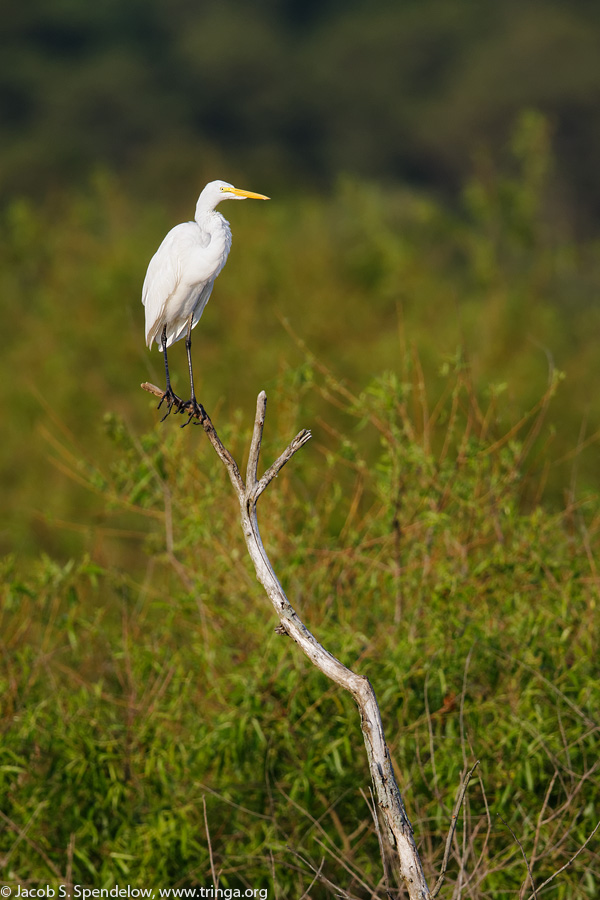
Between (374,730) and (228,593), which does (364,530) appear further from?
(374,730)

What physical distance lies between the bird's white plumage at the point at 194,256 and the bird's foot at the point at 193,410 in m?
0.33

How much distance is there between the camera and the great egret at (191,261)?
11.2 ft

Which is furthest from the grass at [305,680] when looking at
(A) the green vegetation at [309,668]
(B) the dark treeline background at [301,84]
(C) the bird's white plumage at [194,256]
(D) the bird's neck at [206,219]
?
(B) the dark treeline background at [301,84]

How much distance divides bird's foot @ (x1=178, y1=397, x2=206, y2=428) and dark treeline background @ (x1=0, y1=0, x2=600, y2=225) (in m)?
21.7

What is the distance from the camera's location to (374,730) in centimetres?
266

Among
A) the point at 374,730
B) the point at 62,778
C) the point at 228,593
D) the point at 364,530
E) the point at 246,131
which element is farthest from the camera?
the point at 246,131

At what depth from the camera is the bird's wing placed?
11.3 ft

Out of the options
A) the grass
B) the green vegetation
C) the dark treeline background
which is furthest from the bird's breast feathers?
the dark treeline background

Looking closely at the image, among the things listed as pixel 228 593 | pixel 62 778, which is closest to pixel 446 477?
pixel 228 593

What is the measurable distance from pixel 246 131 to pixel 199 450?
27278 mm

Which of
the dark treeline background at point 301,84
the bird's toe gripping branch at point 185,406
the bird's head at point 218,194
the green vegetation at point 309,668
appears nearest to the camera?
the bird's head at point 218,194

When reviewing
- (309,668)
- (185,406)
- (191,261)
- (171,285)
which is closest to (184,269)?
(191,261)

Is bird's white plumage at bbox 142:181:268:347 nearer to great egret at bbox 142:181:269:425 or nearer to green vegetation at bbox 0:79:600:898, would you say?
great egret at bbox 142:181:269:425

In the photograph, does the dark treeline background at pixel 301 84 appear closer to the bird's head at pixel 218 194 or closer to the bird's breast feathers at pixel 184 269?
the bird's breast feathers at pixel 184 269
